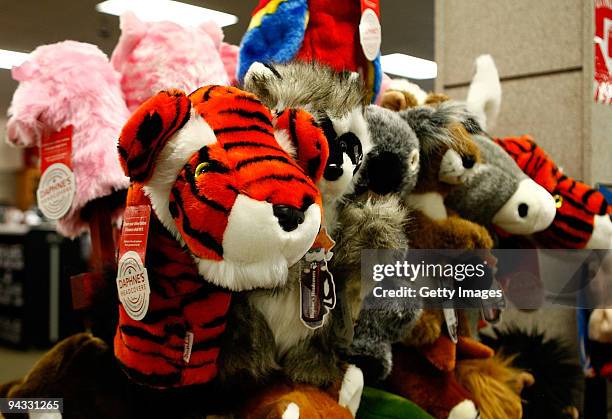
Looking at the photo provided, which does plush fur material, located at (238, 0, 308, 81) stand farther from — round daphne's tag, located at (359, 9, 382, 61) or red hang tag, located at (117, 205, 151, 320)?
red hang tag, located at (117, 205, 151, 320)

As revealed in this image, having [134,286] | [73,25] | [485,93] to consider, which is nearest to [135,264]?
[134,286]

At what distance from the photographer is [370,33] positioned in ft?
2.77

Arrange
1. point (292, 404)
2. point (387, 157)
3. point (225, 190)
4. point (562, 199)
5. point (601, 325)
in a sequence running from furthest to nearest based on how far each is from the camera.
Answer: point (601, 325), point (562, 199), point (387, 157), point (292, 404), point (225, 190)

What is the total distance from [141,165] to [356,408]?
14.0 inches

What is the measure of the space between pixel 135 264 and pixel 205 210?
0.34 ft

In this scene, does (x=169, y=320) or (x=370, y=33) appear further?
(x=370, y=33)

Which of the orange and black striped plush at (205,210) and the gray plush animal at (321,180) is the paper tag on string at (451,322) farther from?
the orange and black striped plush at (205,210)

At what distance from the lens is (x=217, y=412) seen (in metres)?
0.61

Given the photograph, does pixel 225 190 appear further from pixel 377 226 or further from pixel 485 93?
pixel 485 93

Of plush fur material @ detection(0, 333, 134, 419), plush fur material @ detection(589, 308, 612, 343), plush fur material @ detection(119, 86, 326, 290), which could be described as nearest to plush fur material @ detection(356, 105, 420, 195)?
plush fur material @ detection(119, 86, 326, 290)

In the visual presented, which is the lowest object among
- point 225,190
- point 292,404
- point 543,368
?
point 543,368

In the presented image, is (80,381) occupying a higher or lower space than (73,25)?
lower

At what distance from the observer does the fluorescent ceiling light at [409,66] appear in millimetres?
987

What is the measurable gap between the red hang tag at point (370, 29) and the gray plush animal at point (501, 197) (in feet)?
0.60
